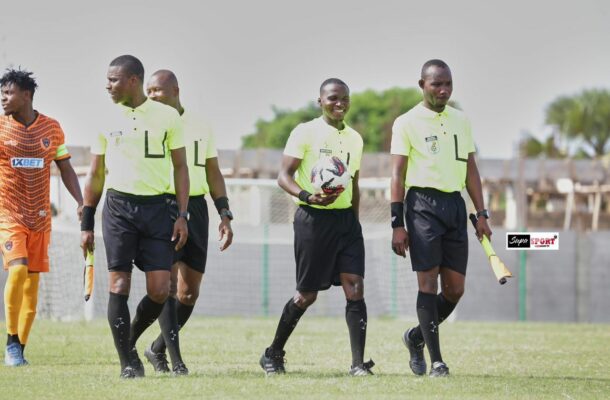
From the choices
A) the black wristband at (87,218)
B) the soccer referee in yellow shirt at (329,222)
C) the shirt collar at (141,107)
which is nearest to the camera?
the shirt collar at (141,107)

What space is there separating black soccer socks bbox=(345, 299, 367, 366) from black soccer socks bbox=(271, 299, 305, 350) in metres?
0.48

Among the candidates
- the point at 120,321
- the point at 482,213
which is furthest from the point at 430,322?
the point at 120,321

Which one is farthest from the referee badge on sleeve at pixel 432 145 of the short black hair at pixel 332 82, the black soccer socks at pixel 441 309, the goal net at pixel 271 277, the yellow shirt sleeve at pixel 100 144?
the goal net at pixel 271 277

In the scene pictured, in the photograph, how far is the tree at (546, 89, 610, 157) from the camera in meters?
92.9

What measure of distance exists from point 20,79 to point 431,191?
13.6ft

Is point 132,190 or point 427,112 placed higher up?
point 427,112

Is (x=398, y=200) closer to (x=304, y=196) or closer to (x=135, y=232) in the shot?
(x=304, y=196)

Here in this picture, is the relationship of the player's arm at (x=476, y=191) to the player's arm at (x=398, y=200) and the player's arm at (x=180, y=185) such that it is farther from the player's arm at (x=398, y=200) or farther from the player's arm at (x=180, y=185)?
the player's arm at (x=180, y=185)

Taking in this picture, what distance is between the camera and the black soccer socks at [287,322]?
10.3m

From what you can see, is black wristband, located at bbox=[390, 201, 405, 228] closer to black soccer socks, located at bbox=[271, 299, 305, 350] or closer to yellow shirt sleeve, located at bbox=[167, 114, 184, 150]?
black soccer socks, located at bbox=[271, 299, 305, 350]

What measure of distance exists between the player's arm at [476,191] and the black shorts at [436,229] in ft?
0.59

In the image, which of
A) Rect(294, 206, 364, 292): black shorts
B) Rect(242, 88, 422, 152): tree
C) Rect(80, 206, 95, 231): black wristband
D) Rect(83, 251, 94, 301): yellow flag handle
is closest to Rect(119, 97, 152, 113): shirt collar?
Rect(80, 206, 95, 231): black wristband

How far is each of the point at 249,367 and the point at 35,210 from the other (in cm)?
247

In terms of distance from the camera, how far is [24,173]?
38.0ft
